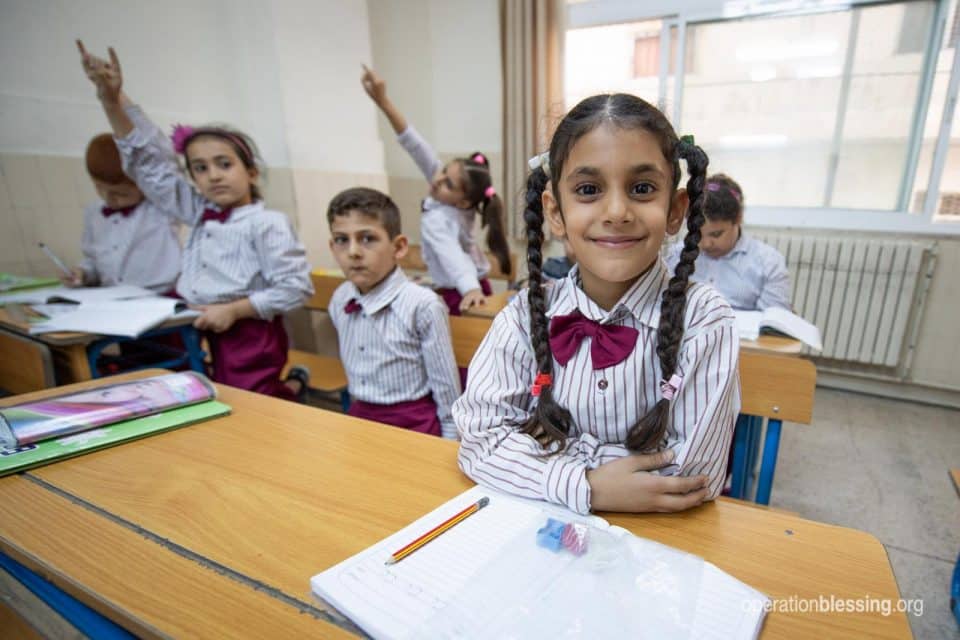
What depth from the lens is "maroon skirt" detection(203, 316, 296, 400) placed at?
6.27 ft

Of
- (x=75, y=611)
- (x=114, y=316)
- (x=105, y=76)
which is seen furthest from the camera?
(x=105, y=76)

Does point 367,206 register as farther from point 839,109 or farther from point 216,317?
point 839,109

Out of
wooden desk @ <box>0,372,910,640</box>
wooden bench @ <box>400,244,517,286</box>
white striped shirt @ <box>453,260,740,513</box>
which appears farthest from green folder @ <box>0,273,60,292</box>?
white striped shirt @ <box>453,260,740,513</box>

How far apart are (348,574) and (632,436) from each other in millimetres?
467

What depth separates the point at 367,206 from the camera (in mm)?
1517

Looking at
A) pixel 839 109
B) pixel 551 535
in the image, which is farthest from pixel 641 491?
pixel 839 109

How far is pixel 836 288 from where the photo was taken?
9.93 ft

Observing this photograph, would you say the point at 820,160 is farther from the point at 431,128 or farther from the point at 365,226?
the point at 365,226

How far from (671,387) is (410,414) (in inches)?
38.1

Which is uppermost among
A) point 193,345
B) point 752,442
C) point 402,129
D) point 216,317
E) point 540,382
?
point 402,129

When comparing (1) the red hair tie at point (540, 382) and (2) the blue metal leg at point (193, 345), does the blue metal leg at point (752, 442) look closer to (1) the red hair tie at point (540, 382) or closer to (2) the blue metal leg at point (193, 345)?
(1) the red hair tie at point (540, 382)


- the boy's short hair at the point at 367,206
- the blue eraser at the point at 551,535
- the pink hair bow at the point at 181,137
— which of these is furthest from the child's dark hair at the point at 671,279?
the pink hair bow at the point at 181,137

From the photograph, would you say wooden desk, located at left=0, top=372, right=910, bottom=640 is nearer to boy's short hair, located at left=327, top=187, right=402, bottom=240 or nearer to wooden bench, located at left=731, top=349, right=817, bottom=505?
wooden bench, located at left=731, top=349, right=817, bottom=505

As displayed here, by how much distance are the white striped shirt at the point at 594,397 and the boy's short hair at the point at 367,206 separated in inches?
31.0
